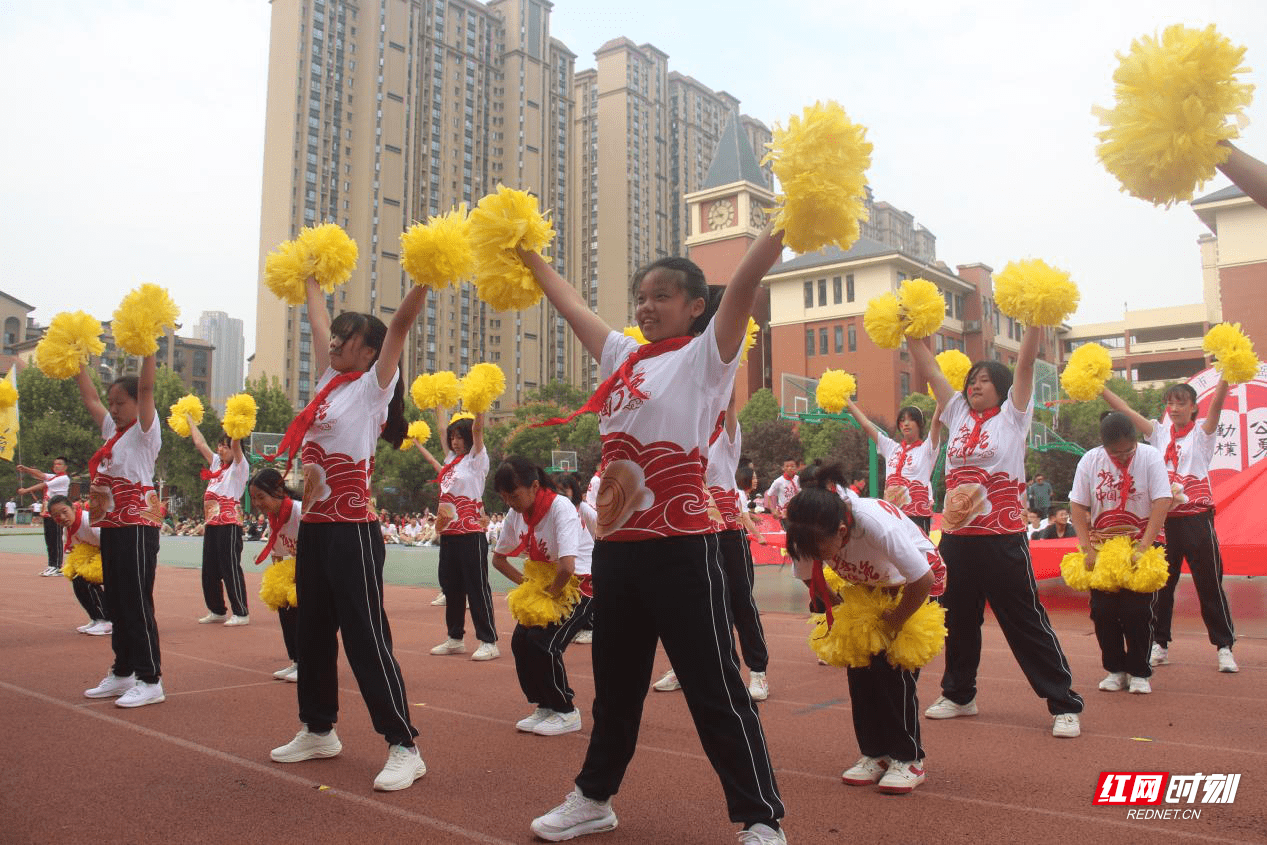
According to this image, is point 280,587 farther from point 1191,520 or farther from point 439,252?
point 1191,520

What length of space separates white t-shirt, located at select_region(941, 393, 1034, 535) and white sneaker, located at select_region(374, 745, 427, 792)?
3.24 m

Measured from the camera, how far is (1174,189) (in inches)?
112

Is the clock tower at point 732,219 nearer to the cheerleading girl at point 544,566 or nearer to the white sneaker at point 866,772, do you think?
the cheerleading girl at point 544,566

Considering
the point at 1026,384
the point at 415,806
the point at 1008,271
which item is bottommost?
the point at 415,806

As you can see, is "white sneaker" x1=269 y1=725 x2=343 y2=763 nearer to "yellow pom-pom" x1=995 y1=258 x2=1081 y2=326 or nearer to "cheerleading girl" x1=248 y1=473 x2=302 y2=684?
"cheerleading girl" x1=248 y1=473 x2=302 y2=684

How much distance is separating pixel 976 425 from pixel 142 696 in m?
5.39

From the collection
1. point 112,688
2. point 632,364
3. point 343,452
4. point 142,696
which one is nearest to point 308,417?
point 343,452

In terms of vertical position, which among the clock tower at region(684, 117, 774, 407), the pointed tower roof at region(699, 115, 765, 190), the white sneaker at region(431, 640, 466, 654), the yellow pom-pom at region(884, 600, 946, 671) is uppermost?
the pointed tower roof at region(699, 115, 765, 190)

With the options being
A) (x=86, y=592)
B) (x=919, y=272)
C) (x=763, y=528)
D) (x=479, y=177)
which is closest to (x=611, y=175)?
(x=479, y=177)

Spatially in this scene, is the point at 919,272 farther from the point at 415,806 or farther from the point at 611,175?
the point at 415,806

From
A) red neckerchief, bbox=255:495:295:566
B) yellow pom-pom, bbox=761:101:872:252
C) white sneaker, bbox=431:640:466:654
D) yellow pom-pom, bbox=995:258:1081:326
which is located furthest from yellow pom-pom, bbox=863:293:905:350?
white sneaker, bbox=431:640:466:654

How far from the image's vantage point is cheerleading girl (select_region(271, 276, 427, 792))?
13.9ft

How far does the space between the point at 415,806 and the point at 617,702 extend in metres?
1.11

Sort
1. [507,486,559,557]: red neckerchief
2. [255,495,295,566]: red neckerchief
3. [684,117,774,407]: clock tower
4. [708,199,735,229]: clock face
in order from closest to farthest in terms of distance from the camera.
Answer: [507,486,559,557]: red neckerchief
[255,495,295,566]: red neckerchief
[684,117,774,407]: clock tower
[708,199,735,229]: clock face
